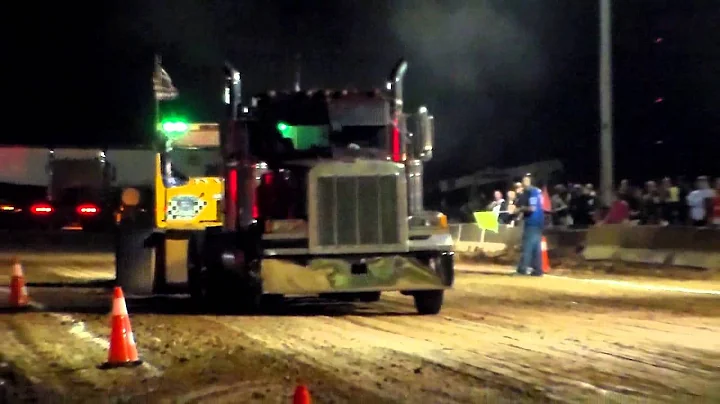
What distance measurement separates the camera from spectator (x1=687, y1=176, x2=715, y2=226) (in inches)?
1033

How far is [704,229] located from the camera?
2312 centimetres

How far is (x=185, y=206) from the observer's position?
19141 millimetres

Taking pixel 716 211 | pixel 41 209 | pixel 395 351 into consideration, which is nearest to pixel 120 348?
pixel 395 351

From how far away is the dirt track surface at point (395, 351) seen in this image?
10180 millimetres

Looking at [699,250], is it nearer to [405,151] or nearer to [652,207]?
[652,207]

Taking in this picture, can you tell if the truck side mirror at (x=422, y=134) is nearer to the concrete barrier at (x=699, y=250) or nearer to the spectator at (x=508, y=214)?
the concrete barrier at (x=699, y=250)

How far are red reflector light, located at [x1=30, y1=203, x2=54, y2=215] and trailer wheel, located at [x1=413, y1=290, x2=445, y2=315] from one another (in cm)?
2422

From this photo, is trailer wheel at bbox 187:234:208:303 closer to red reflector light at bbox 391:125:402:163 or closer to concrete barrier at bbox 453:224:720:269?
red reflector light at bbox 391:125:402:163

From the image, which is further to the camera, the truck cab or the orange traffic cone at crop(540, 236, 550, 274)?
the orange traffic cone at crop(540, 236, 550, 274)

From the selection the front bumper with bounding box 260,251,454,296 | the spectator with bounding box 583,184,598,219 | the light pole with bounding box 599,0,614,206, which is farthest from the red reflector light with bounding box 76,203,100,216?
the front bumper with bounding box 260,251,454,296

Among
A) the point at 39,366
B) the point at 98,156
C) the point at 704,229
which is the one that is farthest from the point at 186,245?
the point at 98,156

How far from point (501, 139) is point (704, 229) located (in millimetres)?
32227

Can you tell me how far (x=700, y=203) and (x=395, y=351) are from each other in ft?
51.6

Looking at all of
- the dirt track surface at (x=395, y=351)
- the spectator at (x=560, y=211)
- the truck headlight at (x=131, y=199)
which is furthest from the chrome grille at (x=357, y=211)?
the spectator at (x=560, y=211)
